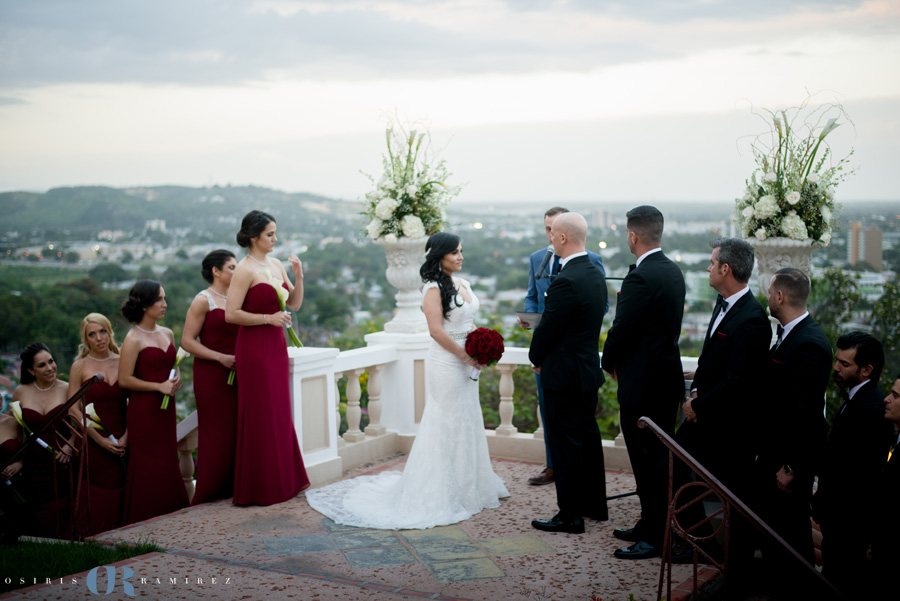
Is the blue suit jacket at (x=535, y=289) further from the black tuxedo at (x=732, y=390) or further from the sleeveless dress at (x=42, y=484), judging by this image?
the sleeveless dress at (x=42, y=484)

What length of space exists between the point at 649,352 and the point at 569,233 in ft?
2.97

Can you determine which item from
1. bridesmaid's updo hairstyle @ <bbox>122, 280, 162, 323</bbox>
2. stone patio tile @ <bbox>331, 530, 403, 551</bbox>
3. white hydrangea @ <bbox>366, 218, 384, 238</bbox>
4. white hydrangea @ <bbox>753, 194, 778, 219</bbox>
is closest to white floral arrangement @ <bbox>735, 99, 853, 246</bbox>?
white hydrangea @ <bbox>753, 194, 778, 219</bbox>

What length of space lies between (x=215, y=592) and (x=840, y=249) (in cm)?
1086

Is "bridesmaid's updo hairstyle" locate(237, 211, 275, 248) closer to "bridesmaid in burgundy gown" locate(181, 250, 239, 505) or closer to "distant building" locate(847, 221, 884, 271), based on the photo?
"bridesmaid in burgundy gown" locate(181, 250, 239, 505)

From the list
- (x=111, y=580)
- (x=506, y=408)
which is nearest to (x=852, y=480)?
(x=506, y=408)

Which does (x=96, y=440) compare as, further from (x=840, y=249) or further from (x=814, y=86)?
(x=840, y=249)

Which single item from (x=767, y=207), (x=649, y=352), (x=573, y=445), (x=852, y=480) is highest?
(x=767, y=207)

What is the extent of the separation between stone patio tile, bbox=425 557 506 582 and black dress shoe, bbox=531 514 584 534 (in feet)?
2.15

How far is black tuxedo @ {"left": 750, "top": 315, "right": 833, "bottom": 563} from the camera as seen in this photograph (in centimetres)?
369

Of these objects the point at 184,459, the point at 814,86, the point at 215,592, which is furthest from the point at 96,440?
the point at 814,86

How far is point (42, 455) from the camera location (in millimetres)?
5488

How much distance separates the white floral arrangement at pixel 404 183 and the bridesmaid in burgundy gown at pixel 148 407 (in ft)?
6.75

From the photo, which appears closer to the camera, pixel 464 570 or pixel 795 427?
pixel 795 427

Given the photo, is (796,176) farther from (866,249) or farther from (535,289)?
(866,249)
